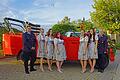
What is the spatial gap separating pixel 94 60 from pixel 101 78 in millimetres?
1576

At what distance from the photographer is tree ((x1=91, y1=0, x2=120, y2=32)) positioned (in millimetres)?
42781

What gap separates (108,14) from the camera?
43.2 m

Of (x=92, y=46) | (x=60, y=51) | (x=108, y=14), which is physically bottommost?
(x=60, y=51)

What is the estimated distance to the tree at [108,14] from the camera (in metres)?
42.8

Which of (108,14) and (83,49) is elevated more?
(108,14)


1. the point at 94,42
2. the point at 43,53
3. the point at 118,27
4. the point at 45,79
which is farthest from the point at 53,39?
the point at 118,27

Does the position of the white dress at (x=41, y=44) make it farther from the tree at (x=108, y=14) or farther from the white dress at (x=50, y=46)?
the tree at (x=108, y=14)

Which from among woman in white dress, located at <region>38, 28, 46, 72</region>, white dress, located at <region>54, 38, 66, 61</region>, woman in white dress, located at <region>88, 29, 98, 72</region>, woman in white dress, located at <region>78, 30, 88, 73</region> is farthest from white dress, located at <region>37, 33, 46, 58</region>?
woman in white dress, located at <region>88, 29, 98, 72</region>

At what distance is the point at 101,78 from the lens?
428 inches


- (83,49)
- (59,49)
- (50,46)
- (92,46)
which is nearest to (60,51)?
(59,49)

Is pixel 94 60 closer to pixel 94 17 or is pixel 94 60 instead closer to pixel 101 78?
pixel 101 78

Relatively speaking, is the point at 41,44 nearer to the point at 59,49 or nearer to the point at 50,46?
the point at 50,46

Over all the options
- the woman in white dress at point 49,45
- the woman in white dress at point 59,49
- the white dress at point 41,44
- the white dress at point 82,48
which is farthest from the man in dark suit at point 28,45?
the white dress at point 82,48

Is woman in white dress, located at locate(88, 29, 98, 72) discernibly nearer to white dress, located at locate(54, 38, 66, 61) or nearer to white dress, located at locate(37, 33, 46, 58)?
white dress, located at locate(54, 38, 66, 61)
